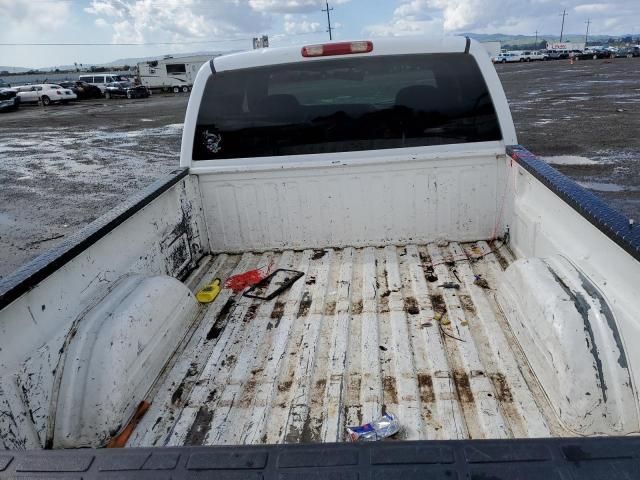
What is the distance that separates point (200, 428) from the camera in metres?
2.34

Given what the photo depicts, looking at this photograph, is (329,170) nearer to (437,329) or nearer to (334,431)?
(437,329)

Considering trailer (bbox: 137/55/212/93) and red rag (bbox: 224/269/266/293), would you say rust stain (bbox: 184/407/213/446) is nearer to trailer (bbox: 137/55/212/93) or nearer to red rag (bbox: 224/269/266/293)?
red rag (bbox: 224/269/266/293)

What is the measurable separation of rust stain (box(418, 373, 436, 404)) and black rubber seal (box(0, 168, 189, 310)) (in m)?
1.80

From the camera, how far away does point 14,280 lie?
203 cm

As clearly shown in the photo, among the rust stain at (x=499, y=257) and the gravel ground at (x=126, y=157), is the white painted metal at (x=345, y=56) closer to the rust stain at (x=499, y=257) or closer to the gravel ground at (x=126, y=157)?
the rust stain at (x=499, y=257)

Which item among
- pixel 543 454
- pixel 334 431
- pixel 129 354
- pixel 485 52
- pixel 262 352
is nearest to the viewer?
pixel 543 454

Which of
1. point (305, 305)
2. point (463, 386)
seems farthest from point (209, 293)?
point (463, 386)

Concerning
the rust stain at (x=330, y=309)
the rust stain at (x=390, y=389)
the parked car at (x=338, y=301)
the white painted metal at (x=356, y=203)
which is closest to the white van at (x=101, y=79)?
the white painted metal at (x=356, y=203)

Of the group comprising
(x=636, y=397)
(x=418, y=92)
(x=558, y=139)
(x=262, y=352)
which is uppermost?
(x=418, y=92)

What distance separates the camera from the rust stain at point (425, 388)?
94.1 inches

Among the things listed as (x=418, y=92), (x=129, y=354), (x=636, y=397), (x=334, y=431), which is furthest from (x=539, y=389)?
(x=418, y=92)

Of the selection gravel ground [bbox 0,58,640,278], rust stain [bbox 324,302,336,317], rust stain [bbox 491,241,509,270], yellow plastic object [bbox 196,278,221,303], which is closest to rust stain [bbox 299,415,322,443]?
rust stain [bbox 324,302,336,317]

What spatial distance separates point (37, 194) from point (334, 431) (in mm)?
11147

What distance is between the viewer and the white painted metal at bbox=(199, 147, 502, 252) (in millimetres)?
3855
